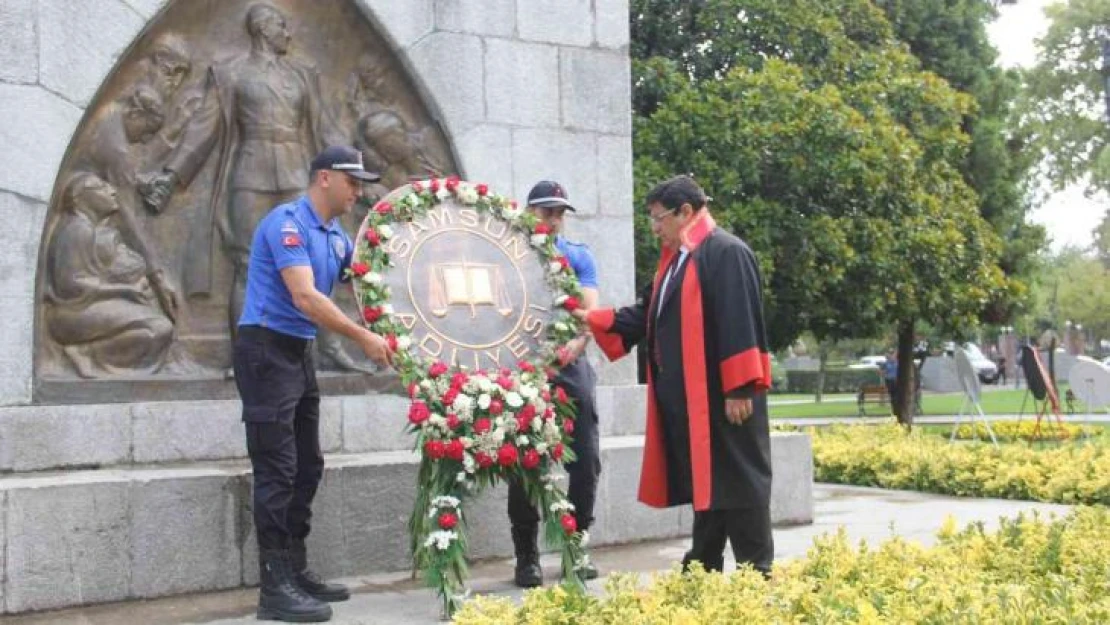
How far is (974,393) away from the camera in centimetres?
1255

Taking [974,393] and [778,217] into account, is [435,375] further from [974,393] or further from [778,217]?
[778,217]

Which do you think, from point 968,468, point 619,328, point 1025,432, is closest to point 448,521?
point 619,328

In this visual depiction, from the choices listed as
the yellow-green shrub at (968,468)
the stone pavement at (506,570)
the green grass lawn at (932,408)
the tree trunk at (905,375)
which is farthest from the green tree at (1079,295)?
the stone pavement at (506,570)

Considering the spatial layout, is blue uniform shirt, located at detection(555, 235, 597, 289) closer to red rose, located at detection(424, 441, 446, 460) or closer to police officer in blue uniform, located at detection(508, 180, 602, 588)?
police officer in blue uniform, located at detection(508, 180, 602, 588)

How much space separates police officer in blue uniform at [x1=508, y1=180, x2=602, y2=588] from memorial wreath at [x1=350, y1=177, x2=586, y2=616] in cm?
26

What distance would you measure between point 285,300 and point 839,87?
1239 centimetres

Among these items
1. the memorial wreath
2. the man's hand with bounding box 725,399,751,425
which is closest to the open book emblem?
the memorial wreath

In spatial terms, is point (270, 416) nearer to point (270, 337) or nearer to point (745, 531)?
point (270, 337)

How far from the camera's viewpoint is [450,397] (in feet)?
15.8

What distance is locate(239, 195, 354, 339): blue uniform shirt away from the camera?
494 centimetres

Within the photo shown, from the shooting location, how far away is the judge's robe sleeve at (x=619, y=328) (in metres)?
5.30

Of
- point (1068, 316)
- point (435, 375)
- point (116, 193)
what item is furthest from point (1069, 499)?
point (1068, 316)

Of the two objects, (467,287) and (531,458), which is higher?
(467,287)

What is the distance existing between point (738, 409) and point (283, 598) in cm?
202
